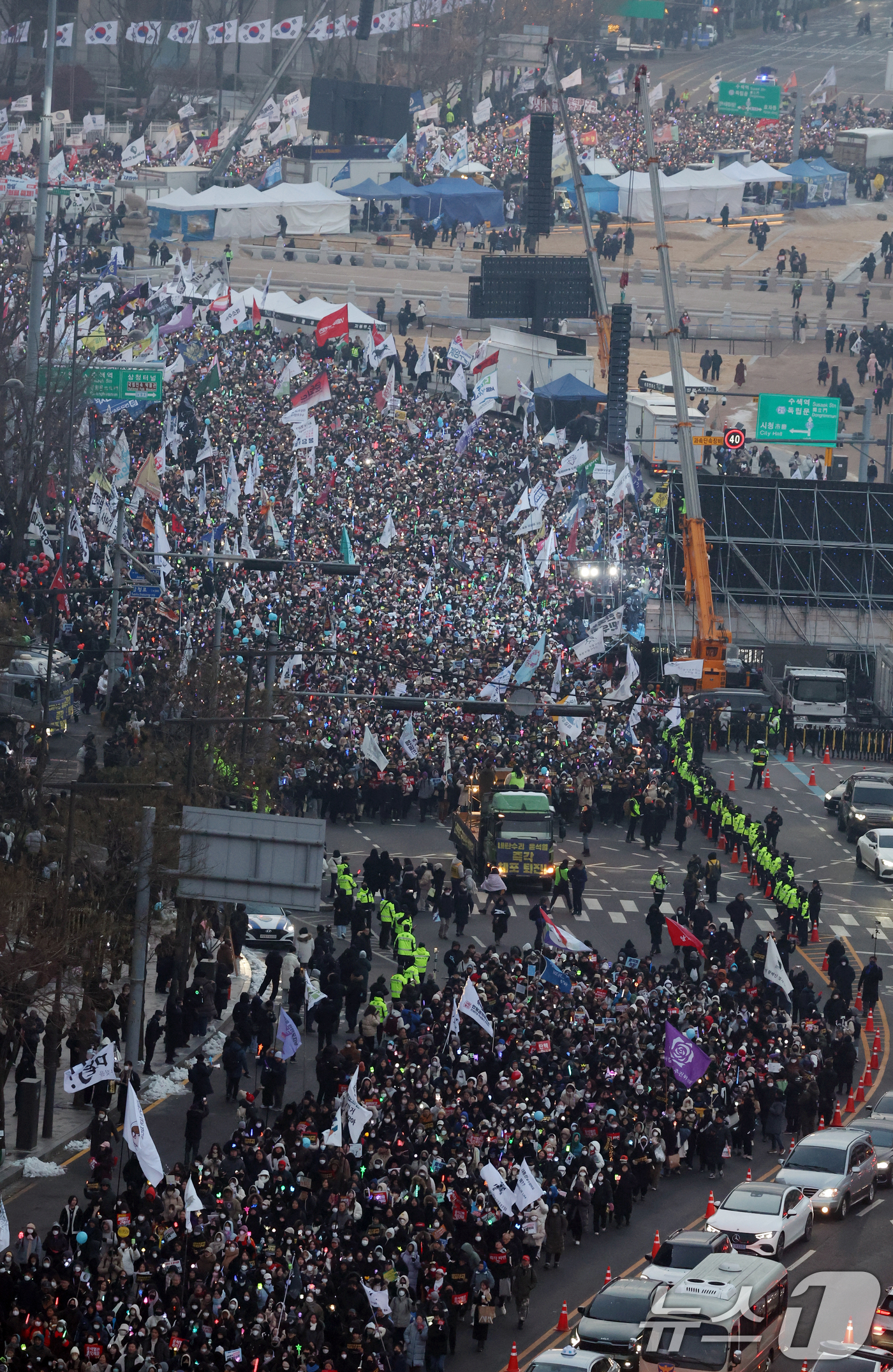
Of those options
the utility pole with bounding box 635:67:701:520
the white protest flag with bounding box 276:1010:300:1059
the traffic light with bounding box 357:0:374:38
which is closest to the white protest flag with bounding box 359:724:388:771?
the white protest flag with bounding box 276:1010:300:1059

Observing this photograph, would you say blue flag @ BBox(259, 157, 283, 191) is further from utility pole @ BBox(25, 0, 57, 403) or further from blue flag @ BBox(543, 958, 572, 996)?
blue flag @ BBox(543, 958, 572, 996)

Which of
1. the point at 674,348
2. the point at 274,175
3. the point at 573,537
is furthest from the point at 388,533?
the point at 274,175

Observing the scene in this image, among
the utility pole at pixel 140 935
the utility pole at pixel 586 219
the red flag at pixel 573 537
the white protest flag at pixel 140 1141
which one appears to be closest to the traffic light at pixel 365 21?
the utility pole at pixel 586 219

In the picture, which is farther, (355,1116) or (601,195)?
(601,195)

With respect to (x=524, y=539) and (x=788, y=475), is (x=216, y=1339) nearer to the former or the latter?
(x=524, y=539)

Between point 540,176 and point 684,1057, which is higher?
point 540,176

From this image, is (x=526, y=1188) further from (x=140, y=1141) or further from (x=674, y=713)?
(x=674, y=713)
